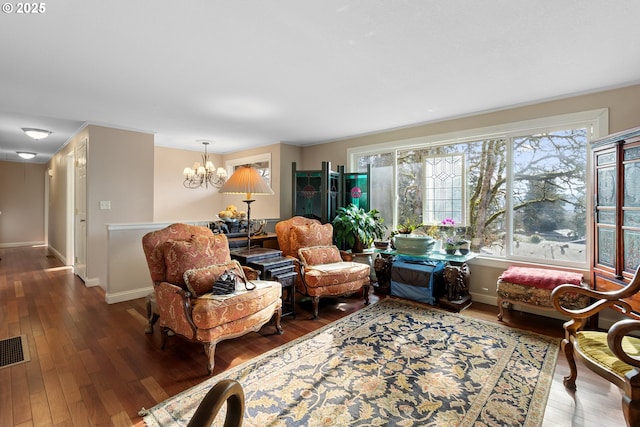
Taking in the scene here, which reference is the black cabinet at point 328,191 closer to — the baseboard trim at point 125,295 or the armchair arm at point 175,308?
the baseboard trim at point 125,295

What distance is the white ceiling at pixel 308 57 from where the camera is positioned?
184 cm

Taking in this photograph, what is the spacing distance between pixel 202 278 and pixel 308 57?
2068mm

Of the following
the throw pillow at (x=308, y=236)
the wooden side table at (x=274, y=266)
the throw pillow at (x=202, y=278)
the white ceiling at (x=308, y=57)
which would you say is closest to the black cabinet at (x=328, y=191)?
the throw pillow at (x=308, y=236)

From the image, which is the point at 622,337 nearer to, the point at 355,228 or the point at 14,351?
the point at 355,228

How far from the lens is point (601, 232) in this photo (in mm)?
2777

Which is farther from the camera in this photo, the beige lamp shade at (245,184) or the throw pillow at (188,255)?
the beige lamp shade at (245,184)

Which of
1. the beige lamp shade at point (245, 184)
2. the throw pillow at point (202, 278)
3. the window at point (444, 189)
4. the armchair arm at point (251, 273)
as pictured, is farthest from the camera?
the window at point (444, 189)

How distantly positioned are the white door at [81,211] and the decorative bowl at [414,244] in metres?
4.64

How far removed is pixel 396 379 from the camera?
→ 7.07ft

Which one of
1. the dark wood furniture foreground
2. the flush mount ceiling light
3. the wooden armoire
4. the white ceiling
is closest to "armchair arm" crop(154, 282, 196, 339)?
the white ceiling

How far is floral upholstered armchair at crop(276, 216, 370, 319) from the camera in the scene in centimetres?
339

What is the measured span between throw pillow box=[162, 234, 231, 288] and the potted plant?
6.63 ft

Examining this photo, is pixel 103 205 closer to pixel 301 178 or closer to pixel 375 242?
pixel 301 178

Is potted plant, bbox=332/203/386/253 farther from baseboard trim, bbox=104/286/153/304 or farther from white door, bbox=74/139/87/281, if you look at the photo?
white door, bbox=74/139/87/281
